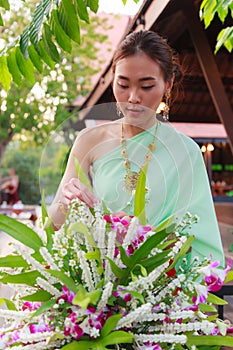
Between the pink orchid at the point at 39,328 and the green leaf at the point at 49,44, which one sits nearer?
the pink orchid at the point at 39,328

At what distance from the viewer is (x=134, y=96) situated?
4.41 feet

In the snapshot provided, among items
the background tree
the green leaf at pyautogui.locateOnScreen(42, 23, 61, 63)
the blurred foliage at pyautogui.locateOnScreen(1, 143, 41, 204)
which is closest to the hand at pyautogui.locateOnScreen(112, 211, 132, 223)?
the green leaf at pyautogui.locateOnScreen(42, 23, 61, 63)

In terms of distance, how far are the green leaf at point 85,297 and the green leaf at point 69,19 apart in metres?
0.89

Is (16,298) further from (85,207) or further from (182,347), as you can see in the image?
(182,347)

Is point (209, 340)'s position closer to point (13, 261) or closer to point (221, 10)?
point (13, 261)

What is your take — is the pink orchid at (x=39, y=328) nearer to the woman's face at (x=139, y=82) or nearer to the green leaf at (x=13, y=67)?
the woman's face at (x=139, y=82)

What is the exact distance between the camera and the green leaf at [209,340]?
994 millimetres

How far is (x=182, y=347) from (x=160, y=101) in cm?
67

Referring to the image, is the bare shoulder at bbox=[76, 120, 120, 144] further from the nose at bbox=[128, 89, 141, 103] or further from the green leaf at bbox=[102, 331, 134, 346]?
the green leaf at bbox=[102, 331, 134, 346]

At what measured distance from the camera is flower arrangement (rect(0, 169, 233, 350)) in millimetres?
901

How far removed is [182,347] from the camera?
0.98 meters

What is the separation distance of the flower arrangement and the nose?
0.37 metres

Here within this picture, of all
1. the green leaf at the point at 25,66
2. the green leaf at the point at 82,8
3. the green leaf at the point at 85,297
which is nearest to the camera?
the green leaf at the point at 85,297

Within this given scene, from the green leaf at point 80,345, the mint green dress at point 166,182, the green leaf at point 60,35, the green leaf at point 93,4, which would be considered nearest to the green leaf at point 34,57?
the green leaf at point 60,35
